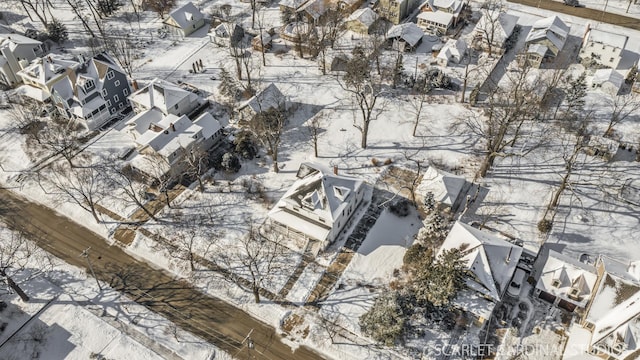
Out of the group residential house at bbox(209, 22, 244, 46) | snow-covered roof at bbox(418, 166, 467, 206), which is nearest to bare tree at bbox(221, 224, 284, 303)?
snow-covered roof at bbox(418, 166, 467, 206)

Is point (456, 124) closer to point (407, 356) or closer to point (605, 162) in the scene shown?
point (605, 162)

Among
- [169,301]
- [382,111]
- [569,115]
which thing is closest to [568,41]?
[569,115]

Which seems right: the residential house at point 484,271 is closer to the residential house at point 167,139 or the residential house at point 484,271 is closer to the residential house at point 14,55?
the residential house at point 167,139

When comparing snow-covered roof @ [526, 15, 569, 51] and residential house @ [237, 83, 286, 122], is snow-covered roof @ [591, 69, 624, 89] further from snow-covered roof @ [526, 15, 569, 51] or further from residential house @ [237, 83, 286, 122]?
residential house @ [237, 83, 286, 122]

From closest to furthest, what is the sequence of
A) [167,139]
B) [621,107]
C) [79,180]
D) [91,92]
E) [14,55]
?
1. [167,139]
2. [79,180]
3. [91,92]
4. [621,107]
5. [14,55]

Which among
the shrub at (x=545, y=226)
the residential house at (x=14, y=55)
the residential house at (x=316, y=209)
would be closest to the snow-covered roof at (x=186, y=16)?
the residential house at (x=14, y=55)

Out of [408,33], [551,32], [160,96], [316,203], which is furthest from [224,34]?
[551,32]

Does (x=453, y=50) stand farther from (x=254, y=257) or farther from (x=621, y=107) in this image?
(x=254, y=257)
